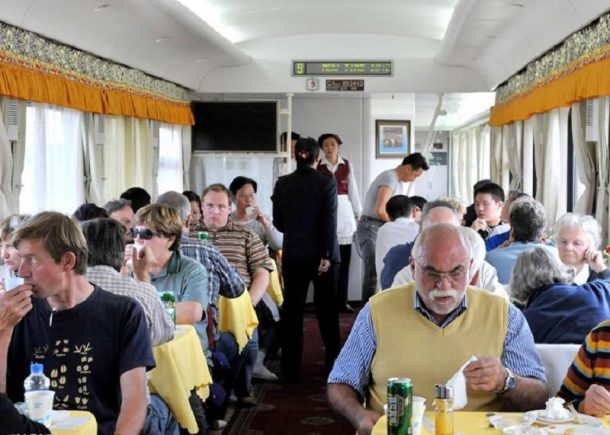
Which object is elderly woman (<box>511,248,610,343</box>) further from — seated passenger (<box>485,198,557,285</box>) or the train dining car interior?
seated passenger (<box>485,198,557,285</box>)

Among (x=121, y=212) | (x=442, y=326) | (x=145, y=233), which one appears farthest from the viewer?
(x=121, y=212)

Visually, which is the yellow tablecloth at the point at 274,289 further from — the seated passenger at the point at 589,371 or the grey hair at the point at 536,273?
the seated passenger at the point at 589,371

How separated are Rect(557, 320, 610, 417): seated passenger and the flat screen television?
30.1 ft

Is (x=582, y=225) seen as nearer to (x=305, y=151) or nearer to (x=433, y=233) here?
(x=433, y=233)

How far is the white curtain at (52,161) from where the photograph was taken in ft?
26.6

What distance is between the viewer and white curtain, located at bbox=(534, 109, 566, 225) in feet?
31.9

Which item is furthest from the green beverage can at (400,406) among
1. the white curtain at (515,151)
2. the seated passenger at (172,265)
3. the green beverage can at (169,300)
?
the white curtain at (515,151)

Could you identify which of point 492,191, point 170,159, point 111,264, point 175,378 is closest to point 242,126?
point 170,159

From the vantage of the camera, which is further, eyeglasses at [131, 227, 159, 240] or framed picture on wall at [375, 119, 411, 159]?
framed picture on wall at [375, 119, 411, 159]

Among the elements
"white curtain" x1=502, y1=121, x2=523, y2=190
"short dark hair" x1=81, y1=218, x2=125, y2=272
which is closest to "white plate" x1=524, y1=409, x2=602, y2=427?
"short dark hair" x1=81, y1=218, x2=125, y2=272

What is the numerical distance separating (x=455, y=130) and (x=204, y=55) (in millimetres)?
13652

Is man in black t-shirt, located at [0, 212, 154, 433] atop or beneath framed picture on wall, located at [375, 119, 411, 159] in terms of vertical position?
beneath

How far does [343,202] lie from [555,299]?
7.21 m

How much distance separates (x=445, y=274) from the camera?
3.34m
